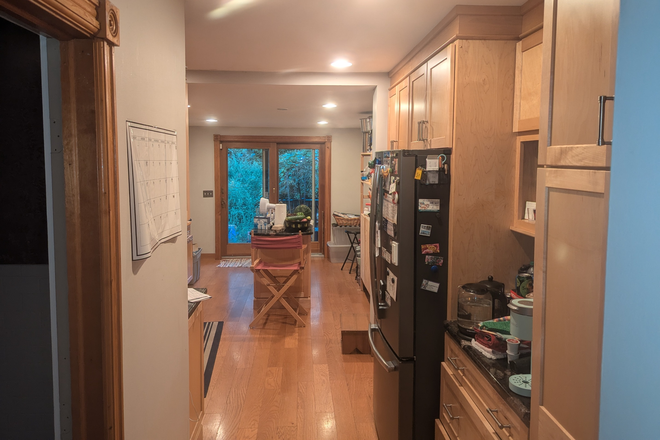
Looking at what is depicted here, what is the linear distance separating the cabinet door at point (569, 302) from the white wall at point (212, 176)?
7.12m

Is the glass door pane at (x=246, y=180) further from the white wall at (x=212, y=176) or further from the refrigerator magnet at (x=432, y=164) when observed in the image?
the refrigerator magnet at (x=432, y=164)

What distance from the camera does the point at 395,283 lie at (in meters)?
2.56

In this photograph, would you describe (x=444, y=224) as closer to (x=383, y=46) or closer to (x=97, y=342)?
(x=383, y=46)

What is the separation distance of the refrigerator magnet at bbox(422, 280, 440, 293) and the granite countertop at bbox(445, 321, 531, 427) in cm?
31

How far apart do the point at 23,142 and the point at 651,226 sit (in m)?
1.81

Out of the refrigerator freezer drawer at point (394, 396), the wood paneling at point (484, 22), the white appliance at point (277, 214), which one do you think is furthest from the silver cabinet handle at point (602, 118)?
the white appliance at point (277, 214)

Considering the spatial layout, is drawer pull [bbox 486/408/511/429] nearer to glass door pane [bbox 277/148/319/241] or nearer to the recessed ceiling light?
the recessed ceiling light

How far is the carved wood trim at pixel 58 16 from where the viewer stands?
1065 mm

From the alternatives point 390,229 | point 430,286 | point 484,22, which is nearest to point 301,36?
point 484,22

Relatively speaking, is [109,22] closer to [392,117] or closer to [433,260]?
[433,260]

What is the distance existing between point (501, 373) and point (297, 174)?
22.7 ft

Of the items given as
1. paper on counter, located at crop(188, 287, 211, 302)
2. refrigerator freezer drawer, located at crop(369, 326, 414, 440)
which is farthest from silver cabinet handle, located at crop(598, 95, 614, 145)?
paper on counter, located at crop(188, 287, 211, 302)

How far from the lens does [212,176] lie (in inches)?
330

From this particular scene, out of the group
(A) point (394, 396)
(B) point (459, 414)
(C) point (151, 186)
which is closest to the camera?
(C) point (151, 186)
